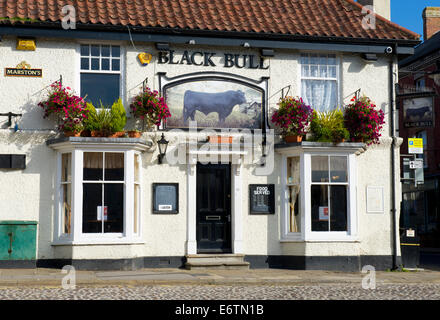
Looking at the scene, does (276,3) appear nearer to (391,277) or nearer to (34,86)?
(34,86)

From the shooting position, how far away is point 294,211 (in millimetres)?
15406

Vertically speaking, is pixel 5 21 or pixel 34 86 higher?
pixel 5 21

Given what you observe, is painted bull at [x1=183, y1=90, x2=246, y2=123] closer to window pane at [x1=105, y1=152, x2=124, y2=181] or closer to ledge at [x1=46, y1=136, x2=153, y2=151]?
ledge at [x1=46, y1=136, x2=153, y2=151]

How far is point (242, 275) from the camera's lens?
13.4 m

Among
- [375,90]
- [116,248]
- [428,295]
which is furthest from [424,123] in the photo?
[116,248]

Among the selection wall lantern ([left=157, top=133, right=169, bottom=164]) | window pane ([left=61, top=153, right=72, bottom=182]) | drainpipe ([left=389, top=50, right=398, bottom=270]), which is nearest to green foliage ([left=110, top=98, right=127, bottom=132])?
wall lantern ([left=157, top=133, right=169, bottom=164])

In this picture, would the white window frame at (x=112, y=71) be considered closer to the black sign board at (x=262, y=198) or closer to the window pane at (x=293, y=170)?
the black sign board at (x=262, y=198)

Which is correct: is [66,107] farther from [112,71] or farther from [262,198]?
[262,198]

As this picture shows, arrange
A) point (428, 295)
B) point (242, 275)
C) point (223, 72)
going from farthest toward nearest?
point (223, 72)
point (242, 275)
point (428, 295)

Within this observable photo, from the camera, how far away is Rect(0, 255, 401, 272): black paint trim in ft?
45.8

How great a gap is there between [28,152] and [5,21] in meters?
3.07

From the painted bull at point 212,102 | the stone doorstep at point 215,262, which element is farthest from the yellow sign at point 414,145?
the stone doorstep at point 215,262

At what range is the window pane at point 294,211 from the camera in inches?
604

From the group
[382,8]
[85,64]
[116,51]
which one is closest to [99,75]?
[85,64]
